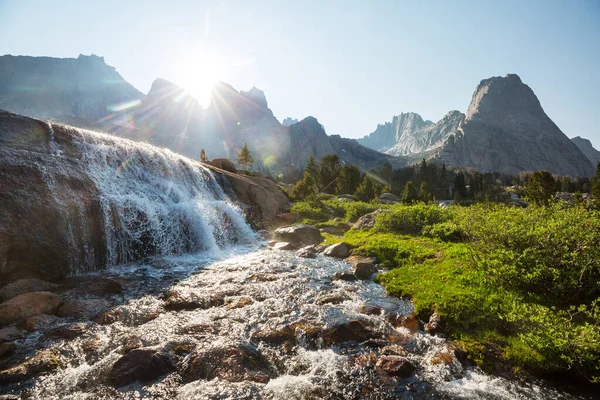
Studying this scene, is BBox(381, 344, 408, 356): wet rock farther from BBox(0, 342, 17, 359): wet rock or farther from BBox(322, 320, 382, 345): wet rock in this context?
BBox(0, 342, 17, 359): wet rock

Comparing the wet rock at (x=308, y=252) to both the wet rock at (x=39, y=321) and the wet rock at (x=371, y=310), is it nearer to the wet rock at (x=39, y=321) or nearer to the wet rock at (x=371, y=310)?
the wet rock at (x=371, y=310)

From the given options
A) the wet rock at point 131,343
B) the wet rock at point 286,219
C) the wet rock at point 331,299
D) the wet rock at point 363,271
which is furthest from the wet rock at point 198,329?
the wet rock at point 286,219

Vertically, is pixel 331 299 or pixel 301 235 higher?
pixel 301 235

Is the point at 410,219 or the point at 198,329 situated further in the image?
the point at 410,219

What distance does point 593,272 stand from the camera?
29.3ft

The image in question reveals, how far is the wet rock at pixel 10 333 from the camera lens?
8273mm

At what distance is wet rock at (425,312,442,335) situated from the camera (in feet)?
30.0

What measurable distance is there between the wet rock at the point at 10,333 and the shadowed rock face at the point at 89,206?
5.01 metres

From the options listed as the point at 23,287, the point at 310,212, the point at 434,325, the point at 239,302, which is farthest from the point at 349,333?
the point at 310,212

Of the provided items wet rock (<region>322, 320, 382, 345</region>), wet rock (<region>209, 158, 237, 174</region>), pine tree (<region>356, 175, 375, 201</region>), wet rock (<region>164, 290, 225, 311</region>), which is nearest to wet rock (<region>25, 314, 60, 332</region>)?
wet rock (<region>164, 290, 225, 311</region>)

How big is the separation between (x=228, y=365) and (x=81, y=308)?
22.4 feet

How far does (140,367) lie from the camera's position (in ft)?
23.4

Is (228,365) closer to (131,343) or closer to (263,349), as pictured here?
(263,349)

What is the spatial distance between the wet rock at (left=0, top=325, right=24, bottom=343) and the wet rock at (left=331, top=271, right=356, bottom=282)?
11.7 m
